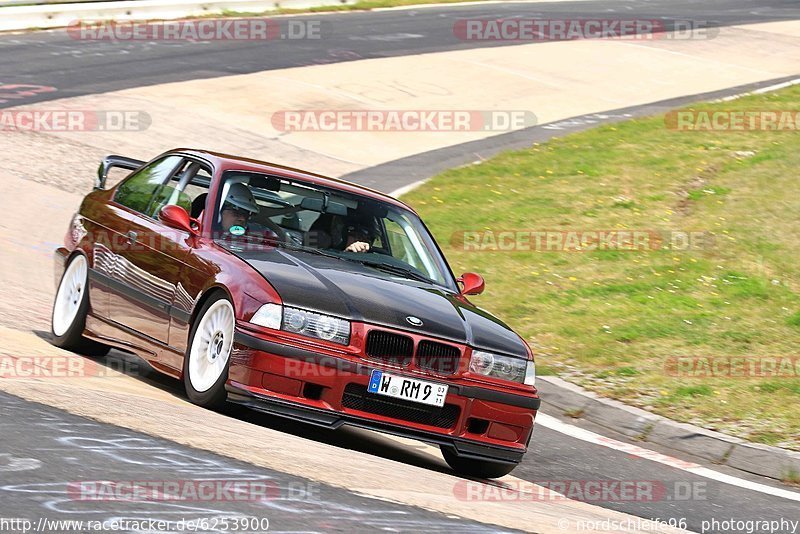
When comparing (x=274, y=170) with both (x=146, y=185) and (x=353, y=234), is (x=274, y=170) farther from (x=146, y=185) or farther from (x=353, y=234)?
(x=146, y=185)

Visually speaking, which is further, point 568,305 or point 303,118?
point 303,118

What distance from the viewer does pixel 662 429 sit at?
9.21m

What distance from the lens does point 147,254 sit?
8344mm

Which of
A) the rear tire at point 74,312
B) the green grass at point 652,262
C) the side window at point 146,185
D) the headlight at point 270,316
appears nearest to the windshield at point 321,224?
the side window at point 146,185

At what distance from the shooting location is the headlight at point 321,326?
23.0 ft

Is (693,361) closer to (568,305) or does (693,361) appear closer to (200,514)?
(568,305)

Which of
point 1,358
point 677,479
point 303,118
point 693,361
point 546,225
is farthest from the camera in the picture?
point 303,118

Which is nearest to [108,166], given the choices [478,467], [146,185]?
[146,185]

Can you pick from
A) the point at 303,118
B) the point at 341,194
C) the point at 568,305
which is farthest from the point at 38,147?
the point at 341,194

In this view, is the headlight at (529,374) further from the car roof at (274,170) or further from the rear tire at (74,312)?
the rear tire at (74,312)

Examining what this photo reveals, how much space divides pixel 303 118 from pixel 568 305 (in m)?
9.50

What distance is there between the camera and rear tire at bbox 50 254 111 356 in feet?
29.3

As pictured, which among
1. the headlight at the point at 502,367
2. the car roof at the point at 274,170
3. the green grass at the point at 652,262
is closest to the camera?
the headlight at the point at 502,367

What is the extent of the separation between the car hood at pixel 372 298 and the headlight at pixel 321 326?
4cm
